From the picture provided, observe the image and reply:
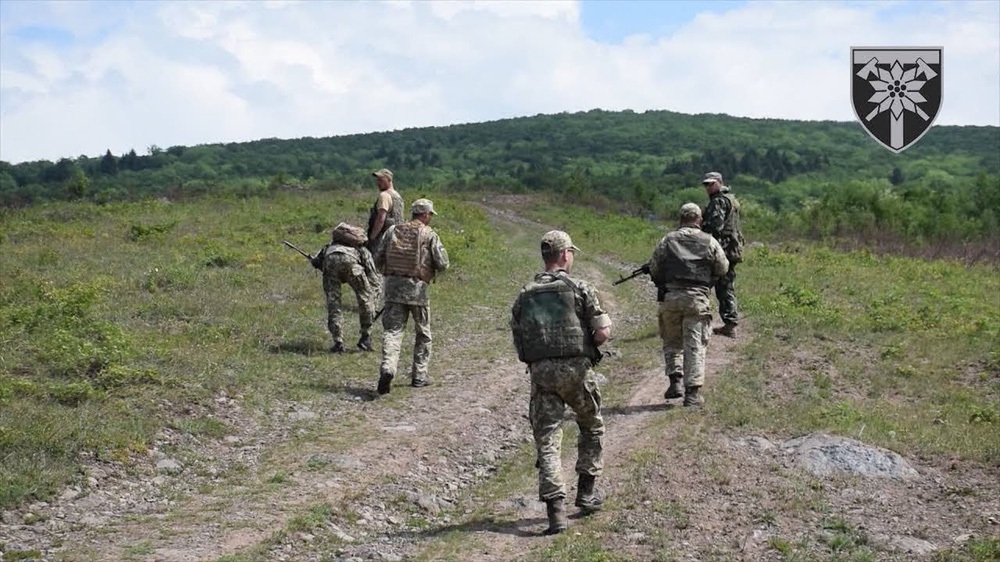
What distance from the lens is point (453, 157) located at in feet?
367

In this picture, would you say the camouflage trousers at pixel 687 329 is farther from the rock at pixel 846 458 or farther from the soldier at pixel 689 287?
the rock at pixel 846 458

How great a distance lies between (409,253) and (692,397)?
11.1 ft

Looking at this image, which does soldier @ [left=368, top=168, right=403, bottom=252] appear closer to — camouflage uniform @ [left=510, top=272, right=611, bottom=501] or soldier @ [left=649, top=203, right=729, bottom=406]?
soldier @ [left=649, top=203, right=729, bottom=406]

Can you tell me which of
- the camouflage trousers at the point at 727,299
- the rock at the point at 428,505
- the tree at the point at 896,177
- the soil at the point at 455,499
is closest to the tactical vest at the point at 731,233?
the camouflage trousers at the point at 727,299

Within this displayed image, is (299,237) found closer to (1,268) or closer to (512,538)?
(1,268)

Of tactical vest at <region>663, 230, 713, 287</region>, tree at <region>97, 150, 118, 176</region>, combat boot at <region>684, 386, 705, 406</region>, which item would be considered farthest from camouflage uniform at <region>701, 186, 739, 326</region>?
tree at <region>97, 150, 118, 176</region>

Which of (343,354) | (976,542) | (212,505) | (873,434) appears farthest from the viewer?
(343,354)

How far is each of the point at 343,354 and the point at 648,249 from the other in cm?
→ 1868

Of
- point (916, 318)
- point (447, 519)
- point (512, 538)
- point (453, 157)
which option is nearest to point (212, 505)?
point (447, 519)

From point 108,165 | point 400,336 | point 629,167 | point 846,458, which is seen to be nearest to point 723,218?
point 400,336

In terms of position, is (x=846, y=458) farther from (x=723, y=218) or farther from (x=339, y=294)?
(x=339, y=294)

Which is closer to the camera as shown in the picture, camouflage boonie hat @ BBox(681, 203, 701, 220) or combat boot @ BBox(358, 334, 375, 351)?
camouflage boonie hat @ BBox(681, 203, 701, 220)

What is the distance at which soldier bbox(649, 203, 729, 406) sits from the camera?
11203 millimetres

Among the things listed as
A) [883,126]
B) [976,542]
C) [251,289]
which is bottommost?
[976,542]
